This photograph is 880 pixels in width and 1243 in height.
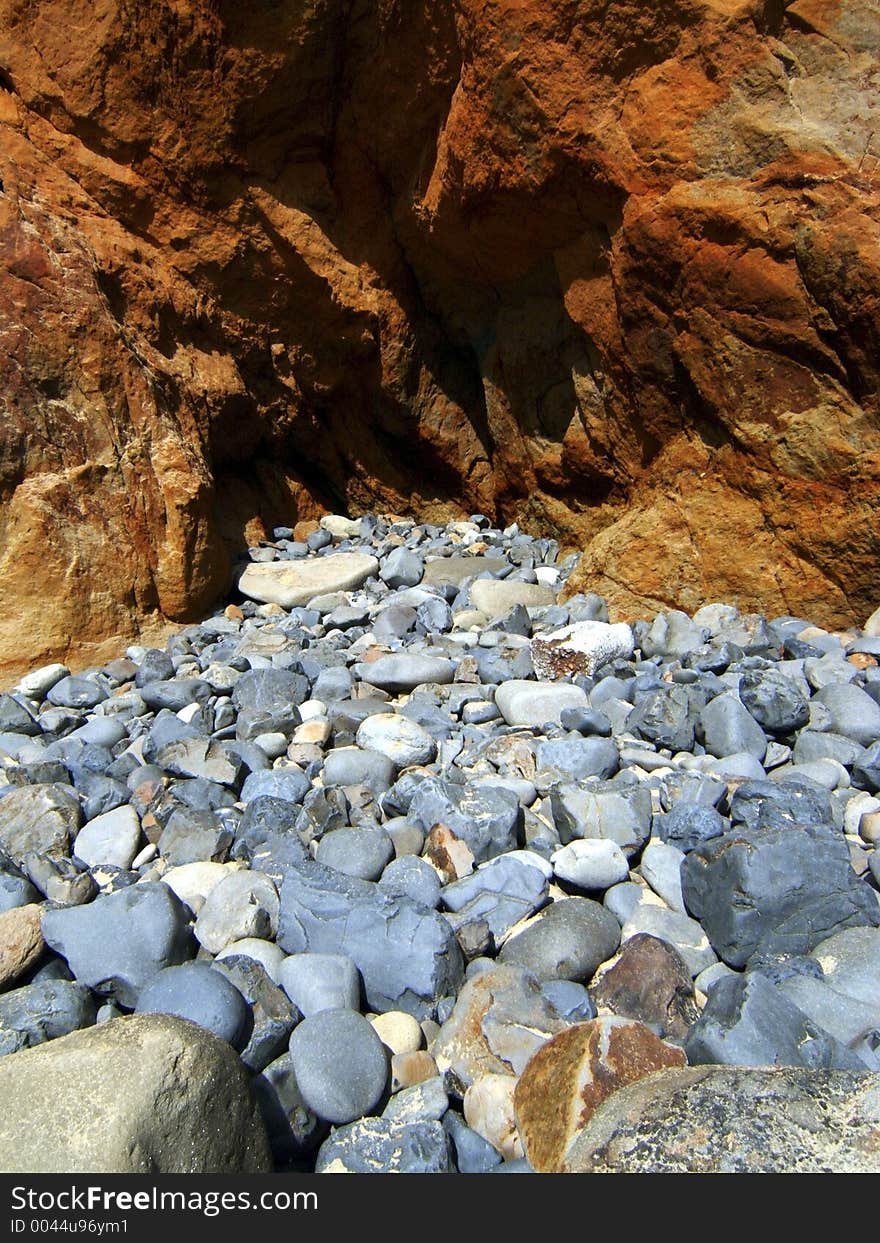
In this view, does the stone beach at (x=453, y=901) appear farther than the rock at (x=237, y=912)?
No

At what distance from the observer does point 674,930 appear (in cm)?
182

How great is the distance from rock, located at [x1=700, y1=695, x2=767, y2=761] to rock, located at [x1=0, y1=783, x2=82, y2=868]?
5.47 feet

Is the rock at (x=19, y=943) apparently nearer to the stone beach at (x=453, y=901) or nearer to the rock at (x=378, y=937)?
the stone beach at (x=453, y=901)

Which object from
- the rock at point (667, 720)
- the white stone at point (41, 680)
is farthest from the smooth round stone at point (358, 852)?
the white stone at point (41, 680)

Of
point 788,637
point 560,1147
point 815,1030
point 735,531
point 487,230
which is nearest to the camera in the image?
point 560,1147

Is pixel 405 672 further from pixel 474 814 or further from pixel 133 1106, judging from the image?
pixel 133 1106

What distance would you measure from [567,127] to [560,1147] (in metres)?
3.41

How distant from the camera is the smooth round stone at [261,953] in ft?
5.71

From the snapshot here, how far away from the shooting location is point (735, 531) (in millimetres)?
3311

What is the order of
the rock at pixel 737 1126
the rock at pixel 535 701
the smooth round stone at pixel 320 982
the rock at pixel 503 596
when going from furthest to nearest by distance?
the rock at pixel 503 596, the rock at pixel 535 701, the smooth round stone at pixel 320 982, the rock at pixel 737 1126

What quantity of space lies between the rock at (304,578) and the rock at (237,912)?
1983 mm

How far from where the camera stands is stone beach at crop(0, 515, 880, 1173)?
1.26 m

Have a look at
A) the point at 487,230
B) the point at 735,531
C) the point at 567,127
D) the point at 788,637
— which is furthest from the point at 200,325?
the point at 788,637

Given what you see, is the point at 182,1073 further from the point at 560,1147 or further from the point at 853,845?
the point at 853,845
